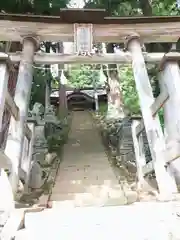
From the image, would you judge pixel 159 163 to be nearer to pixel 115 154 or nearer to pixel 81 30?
pixel 81 30

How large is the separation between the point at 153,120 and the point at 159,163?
667mm

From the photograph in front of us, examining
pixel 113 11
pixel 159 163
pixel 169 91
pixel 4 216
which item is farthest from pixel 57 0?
pixel 4 216

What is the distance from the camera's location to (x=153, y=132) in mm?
4273

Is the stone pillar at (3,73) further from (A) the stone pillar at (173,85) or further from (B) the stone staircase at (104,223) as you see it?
(A) the stone pillar at (173,85)

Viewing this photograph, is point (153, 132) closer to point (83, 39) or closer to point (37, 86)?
point (83, 39)

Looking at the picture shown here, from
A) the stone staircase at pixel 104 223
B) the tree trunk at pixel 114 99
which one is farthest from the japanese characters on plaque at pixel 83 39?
the tree trunk at pixel 114 99

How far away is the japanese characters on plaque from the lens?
18.6 feet

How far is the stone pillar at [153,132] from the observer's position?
387 centimetres

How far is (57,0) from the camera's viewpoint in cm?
877

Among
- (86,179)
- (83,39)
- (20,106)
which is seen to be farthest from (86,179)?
(83,39)

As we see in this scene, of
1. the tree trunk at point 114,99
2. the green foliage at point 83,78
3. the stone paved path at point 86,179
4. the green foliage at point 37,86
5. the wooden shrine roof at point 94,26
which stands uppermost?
the green foliage at point 83,78

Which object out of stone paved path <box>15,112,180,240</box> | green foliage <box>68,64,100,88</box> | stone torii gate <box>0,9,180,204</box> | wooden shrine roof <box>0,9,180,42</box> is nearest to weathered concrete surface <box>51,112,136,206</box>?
stone paved path <box>15,112,180,240</box>

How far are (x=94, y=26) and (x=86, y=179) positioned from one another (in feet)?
9.39

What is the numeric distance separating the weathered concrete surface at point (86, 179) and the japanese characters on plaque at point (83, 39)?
237 cm
